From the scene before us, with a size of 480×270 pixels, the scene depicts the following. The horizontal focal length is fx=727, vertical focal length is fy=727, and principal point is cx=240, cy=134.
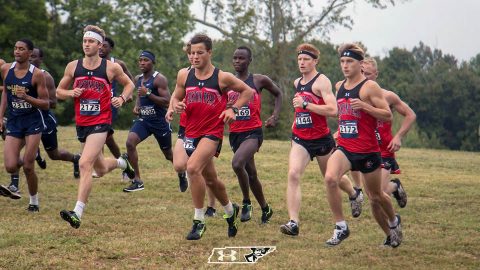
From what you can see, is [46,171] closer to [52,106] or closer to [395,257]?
[52,106]

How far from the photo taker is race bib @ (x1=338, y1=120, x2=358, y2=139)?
8.70m

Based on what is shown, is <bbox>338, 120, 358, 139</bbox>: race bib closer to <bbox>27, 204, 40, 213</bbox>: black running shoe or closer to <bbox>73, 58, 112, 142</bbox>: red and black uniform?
<bbox>73, 58, 112, 142</bbox>: red and black uniform

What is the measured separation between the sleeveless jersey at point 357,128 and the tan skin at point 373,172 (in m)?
0.11

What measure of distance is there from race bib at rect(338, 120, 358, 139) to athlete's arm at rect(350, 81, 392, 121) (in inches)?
11.3

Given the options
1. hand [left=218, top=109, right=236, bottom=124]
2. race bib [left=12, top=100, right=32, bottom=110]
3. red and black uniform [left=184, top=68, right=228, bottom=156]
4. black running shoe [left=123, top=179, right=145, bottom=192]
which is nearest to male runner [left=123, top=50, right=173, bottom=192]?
black running shoe [left=123, top=179, right=145, bottom=192]

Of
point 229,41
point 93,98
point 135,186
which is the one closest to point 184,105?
point 93,98

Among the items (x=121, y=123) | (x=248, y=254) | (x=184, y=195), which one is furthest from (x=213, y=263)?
(x=121, y=123)

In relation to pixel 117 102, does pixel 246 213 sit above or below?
below

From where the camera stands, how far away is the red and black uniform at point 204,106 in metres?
9.14

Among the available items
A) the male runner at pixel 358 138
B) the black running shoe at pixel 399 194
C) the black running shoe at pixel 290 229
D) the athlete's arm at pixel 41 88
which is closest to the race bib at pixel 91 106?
the athlete's arm at pixel 41 88

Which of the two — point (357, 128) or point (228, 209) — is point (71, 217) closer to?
point (228, 209)

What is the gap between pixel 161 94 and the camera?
13438 mm

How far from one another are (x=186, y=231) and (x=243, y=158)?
4.40ft

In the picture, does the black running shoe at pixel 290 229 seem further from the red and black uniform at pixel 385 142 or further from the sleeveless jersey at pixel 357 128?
the red and black uniform at pixel 385 142
